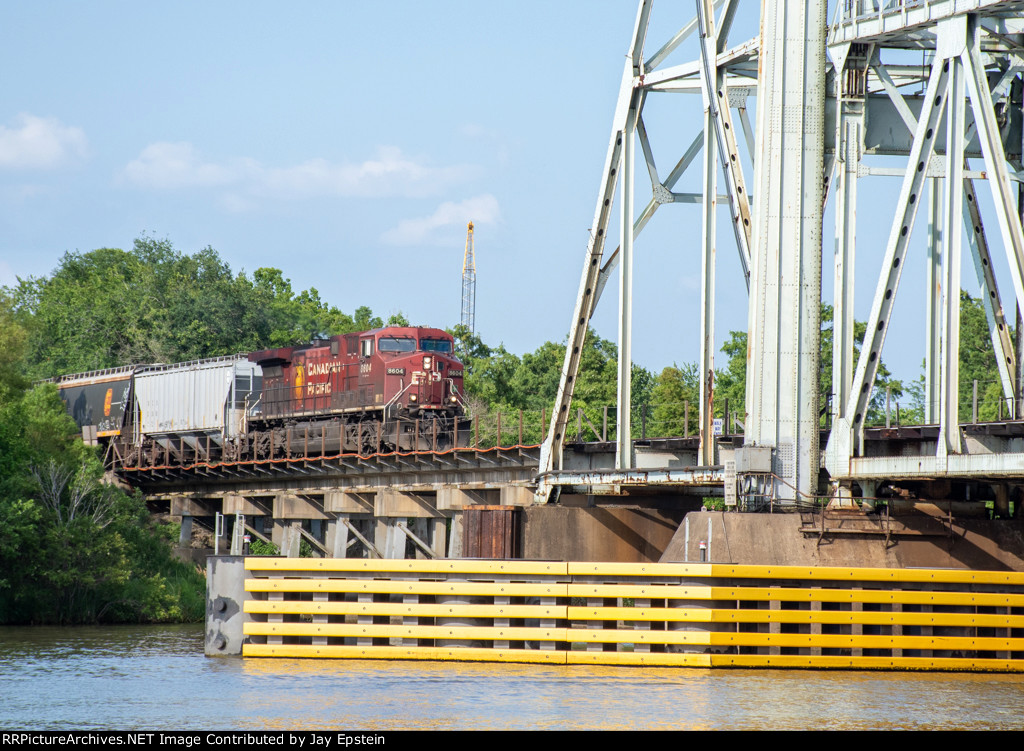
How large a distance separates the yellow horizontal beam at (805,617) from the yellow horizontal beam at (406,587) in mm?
A: 600

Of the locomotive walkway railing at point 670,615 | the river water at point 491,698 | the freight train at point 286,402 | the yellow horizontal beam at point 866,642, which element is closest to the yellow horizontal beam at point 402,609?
the locomotive walkway railing at point 670,615

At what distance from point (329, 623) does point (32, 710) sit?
14.8ft

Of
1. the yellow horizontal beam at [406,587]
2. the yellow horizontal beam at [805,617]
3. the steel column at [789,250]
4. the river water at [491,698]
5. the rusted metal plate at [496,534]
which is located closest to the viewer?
the river water at [491,698]

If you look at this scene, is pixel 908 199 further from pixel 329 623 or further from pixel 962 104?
pixel 329 623

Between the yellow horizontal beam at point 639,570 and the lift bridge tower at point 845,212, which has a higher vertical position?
the lift bridge tower at point 845,212

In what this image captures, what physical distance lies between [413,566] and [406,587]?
1.03 feet

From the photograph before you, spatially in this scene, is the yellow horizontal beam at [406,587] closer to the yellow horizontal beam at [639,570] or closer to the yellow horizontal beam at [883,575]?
the yellow horizontal beam at [639,570]

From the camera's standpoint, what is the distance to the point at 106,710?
1541 cm

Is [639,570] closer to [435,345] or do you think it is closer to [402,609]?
[402,609]

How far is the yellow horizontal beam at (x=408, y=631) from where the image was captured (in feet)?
59.3

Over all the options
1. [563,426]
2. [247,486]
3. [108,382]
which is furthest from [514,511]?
[108,382]

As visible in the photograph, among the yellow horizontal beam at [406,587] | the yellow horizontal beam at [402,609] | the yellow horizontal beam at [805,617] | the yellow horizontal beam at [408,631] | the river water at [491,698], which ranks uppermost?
the yellow horizontal beam at [406,587]

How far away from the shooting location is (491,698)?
608 inches

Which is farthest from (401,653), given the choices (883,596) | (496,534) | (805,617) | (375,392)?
(375,392)
